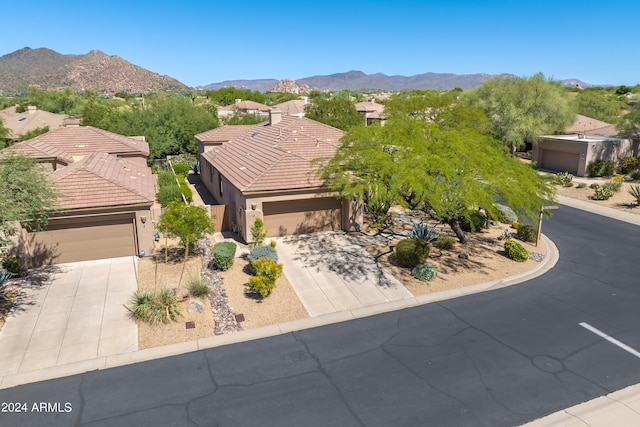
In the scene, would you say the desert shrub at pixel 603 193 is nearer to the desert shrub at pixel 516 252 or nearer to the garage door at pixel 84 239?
the desert shrub at pixel 516 252

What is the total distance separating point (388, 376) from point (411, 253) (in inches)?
292

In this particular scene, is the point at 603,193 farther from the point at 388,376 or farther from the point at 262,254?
the point at 388,376

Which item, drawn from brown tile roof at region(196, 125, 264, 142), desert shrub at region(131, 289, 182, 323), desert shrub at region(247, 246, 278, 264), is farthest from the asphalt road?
brown tile roof at region(196, 125, 264, 142)

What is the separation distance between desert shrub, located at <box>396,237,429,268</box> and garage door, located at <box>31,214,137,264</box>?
39.0 feet

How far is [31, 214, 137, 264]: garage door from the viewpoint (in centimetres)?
1773

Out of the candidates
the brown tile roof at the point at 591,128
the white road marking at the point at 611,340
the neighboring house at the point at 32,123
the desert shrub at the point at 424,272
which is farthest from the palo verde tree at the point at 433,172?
the neighboring house at the point at 32,123

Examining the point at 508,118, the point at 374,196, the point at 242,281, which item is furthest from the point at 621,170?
the point at 242,281

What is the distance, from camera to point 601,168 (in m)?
36.9

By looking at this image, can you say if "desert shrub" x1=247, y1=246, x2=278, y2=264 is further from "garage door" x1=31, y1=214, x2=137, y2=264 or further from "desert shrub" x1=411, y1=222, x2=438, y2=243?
"desert shrub" x1=411, y1=222, x2=438, y2=243

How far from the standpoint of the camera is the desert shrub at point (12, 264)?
52.9 ft

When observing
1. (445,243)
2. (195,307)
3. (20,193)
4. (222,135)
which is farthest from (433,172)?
(222,135)

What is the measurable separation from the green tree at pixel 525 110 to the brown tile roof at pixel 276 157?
69.7ft

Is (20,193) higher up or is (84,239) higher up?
(20,193)

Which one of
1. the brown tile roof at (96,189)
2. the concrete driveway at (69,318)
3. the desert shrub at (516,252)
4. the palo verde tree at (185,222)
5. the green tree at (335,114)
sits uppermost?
the green tree at (335,114)
